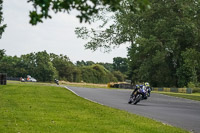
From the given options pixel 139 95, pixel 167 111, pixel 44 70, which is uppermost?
pixel 44 70

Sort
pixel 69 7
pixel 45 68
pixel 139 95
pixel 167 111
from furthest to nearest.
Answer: pixel 45 68
pixel 139 95
pixel 167 111
pixel 69 7

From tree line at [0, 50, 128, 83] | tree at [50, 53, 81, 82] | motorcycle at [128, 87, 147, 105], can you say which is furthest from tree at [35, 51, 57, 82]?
motorcycle at [128, 87, 147, 105]

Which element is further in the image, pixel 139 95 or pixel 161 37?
pixel 161 37

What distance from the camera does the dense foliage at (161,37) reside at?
56.4m

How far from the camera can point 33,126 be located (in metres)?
10.7

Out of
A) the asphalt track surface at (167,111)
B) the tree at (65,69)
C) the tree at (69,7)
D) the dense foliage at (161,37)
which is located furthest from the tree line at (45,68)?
the tree at (69,7)

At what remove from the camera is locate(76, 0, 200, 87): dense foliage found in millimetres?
56375

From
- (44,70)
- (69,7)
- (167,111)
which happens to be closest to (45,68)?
(44,70)

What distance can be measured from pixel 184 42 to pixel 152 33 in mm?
4808

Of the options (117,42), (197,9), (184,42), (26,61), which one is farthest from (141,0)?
(26,61)

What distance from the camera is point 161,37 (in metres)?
60.9

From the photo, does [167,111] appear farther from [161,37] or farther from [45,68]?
[45,68]

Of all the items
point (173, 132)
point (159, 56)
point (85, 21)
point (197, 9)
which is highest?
point (197, 9)

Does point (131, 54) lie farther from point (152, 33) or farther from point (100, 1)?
point (100, 1)
